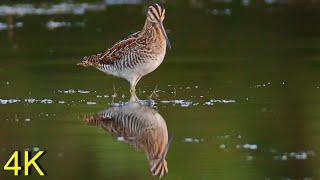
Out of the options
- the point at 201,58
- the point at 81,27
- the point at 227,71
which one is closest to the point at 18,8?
the point at 81,27

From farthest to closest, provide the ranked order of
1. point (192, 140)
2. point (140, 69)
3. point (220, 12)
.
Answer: point (220, 12) < point (140, 69) < point (192, 140)

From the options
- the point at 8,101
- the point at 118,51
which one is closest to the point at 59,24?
the point at 118,51

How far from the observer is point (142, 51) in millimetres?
13188

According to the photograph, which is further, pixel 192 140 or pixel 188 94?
pixel 188 94

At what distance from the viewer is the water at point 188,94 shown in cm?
922

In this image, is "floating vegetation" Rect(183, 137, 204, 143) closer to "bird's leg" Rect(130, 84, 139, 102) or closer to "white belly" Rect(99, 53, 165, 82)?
"bird's leg" Rect(130, 84, 139, 102)

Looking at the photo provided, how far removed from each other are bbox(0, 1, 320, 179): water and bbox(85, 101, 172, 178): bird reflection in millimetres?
90

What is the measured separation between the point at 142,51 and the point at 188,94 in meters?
0.90

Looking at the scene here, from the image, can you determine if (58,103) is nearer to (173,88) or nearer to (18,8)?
(173,88)

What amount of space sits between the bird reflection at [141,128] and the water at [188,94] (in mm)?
90

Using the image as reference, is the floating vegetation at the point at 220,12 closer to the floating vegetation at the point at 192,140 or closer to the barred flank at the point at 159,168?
the floating vegetation at the point at 192,140

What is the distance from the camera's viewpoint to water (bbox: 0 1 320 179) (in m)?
9.22

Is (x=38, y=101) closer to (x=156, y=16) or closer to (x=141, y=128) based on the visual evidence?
(x=156, y=16)

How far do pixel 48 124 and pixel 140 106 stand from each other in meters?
1.43
